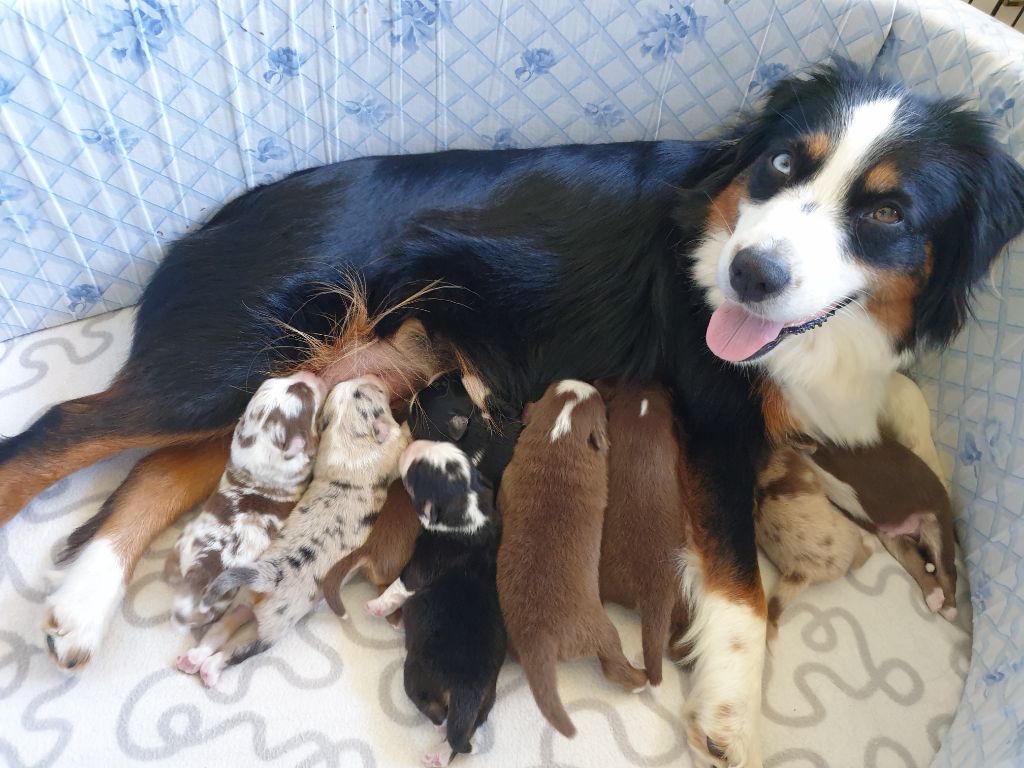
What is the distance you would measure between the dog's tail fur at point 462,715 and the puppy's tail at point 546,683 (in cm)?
10

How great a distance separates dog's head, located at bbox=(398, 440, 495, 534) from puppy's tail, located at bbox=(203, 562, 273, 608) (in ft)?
1.09

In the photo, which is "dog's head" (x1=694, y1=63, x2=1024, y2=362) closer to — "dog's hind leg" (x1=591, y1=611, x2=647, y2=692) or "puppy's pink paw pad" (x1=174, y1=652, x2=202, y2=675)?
"dog's hind leg" (x1=591, y1=611, x2=647, y2=692)

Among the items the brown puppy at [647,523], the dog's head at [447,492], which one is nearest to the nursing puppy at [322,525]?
the dog's head at [447,492]

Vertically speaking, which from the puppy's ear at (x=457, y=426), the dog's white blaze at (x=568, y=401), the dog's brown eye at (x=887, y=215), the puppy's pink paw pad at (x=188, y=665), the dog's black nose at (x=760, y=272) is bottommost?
the puppy's pink paw pad at (x=188, y=665)

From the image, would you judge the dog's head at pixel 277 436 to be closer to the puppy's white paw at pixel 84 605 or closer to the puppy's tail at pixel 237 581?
the puppy's tail at pixel 237 581

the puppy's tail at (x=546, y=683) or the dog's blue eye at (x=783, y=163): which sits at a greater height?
the dog's blue eye at (x=783, y=163)

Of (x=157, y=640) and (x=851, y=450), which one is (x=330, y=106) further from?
(x=851, y=450)

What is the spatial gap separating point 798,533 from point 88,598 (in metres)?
1.50

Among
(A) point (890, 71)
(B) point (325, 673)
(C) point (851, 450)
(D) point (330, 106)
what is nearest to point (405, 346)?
(D) point (330, 106)

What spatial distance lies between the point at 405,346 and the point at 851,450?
1.10 metres

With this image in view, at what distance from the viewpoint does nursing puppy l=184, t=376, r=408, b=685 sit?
1544 mm

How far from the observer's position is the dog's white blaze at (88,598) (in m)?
1.53

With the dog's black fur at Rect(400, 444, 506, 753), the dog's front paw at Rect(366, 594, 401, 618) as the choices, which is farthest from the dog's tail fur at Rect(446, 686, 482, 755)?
the dog's front paw at Rect(366, 594, 401, 618)

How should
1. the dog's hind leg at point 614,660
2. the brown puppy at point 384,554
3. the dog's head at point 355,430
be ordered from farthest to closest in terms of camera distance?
the dog's head at point 355,430, the brown puppy at point 384,554, the dog's hind leg at point 614,660
